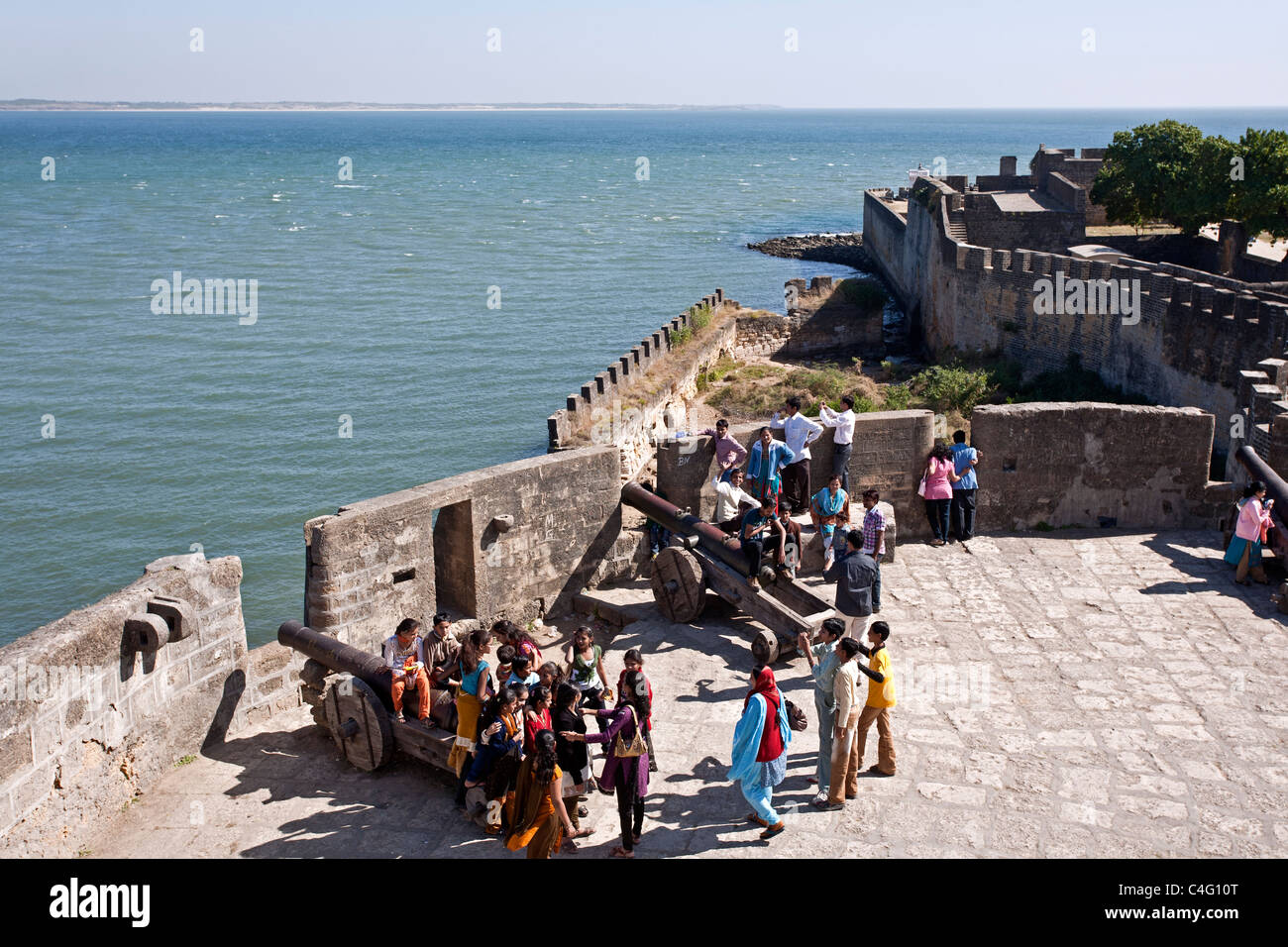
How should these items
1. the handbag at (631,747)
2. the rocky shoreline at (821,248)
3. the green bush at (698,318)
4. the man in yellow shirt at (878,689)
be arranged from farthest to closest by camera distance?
the rocky shoreline at (821,248) → the green bush at (698,318) → the man in yellow shirt at (878,689) → the handbag at (631,747)

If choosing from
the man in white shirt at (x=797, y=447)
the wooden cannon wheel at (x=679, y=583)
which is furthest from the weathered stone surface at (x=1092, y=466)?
the wooden cannon wheel at (x=679, y=583)

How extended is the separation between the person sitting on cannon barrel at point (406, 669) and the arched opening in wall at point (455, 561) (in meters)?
2.09

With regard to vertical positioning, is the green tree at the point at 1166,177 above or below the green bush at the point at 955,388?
above

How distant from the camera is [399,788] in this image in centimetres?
876

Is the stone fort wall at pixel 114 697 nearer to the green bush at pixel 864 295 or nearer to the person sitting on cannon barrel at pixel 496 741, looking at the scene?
the person sitting on cannon barrel at pixel 496 741

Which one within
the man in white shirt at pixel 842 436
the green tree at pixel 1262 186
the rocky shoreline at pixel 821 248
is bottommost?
the man in white shirt at pixel 842 436

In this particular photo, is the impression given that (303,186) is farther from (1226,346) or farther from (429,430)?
(1226,346)

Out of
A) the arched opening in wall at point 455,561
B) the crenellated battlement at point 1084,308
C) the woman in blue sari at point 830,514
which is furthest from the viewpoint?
the crenellated battlement at point 1084,308

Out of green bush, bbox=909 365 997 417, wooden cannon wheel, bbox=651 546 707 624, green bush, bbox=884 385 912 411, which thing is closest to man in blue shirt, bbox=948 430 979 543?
wooden cannon wheel, bbox=651 546 707 624

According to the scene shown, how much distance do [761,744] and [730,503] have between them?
451 cm

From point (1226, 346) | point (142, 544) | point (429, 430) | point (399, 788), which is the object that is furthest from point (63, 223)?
point (399, 788)

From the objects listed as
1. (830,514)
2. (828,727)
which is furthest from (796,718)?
(830,514)

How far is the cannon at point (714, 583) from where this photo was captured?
10.1 m

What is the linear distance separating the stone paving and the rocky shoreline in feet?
165
